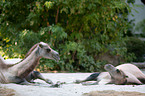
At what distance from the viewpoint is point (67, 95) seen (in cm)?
400

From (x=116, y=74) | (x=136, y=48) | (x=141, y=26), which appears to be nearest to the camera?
(x=116, y=74)

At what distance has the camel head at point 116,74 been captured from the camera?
5.18 metres

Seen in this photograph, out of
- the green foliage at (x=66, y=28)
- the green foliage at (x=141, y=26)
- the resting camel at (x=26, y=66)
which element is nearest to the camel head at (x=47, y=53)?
the resting camel at (x=26, y=66)

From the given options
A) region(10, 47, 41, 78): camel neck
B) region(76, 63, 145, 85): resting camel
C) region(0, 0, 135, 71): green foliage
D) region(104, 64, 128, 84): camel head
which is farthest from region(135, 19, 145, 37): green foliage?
region(10, 47, 41, 78): camel neck

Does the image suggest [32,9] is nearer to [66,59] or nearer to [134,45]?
[66,59]

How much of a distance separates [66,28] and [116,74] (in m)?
6.64

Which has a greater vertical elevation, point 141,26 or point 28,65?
point 141,26

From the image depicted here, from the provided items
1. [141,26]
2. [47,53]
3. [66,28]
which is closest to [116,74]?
[47,53]

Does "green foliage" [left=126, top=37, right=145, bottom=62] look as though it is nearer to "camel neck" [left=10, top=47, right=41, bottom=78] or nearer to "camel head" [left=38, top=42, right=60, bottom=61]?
"camel head" [left=38, top=42, right=60, bottom=61]

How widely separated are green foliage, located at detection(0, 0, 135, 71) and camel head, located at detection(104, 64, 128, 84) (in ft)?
17.7

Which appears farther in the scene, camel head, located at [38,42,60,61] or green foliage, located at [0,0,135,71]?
green foliage, located at [0,0,135,71]

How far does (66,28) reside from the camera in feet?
37.9

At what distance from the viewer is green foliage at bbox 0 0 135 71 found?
10656mm

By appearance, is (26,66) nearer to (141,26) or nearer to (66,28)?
(66,28)
